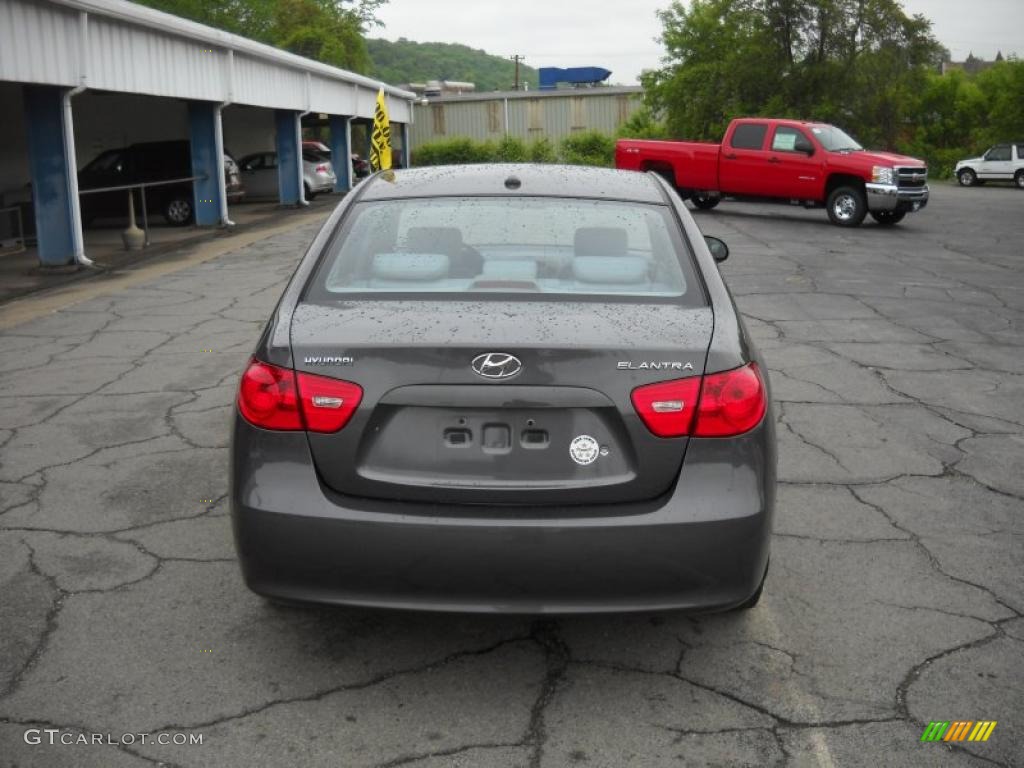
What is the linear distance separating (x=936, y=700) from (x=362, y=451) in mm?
1901

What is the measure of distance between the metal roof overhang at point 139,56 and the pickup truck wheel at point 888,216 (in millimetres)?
12600

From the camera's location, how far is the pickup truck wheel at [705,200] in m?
24.9

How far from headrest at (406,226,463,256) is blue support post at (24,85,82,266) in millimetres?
11943

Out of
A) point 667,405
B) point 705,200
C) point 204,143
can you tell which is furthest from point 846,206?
point 667,405

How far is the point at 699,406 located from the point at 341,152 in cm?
3124

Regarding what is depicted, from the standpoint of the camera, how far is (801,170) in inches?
851

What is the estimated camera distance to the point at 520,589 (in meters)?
3.14

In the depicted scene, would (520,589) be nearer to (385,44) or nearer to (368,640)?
(368,640)

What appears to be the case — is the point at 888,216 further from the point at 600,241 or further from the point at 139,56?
the point at 600,241

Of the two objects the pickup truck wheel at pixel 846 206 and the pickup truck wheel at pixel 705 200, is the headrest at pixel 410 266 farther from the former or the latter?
the pickup truck wheel at pixel 705 200

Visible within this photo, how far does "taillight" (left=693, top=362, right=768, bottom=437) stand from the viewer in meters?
3.23

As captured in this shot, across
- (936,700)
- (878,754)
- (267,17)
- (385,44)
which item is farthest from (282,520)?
(385,44)

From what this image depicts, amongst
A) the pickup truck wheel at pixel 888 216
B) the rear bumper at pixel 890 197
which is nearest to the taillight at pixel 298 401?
the rear bumper at pixel 890 197

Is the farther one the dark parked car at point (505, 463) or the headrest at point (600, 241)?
the headrest at point (600, 241)
